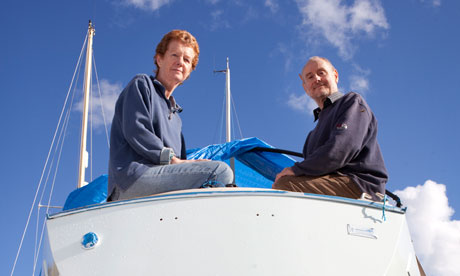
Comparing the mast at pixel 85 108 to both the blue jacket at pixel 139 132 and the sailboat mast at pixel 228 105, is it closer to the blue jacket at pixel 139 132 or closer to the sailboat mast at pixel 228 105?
the sailboat mast at pixel 228 105

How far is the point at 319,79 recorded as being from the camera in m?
2.64

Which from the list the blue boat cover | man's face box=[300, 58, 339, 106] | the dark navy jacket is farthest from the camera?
the blue boat cover

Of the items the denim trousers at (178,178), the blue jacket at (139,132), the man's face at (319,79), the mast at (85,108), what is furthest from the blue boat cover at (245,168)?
the mast at (85,108)

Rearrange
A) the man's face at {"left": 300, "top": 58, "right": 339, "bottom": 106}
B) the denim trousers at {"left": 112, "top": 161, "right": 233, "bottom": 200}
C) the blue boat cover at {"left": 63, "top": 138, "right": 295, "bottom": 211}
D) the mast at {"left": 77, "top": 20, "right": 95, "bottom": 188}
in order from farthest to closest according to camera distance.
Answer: the mast at {"left": 77, "top": 20, "right": 95, "bottom": 188}
the blue boat cover at {"left": 63, "top": 138, "right": 295, "bottom": 211}
the man's face at {"left": 300, "top": 58, "right": 339, "bottom": 106}
the denim trousers at {"left": 112, "top": 161, "right": 233, "bottom": 200}

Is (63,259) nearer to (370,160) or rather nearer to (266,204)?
(266,204)

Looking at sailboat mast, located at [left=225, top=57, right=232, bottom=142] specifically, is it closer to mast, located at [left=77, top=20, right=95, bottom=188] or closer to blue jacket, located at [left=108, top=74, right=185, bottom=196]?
mast, located at [left=77, top=20, right=95, bottom=188]

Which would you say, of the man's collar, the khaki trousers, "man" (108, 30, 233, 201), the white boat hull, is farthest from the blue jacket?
the man's collar

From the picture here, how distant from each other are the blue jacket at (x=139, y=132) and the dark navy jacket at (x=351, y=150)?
0.67 metres

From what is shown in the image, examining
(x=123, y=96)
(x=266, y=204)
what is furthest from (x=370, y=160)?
(x=123, y=96)

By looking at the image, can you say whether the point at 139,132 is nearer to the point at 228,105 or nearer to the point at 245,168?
the point at 245,168

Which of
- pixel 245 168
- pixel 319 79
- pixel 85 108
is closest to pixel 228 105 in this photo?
pixel 85 108

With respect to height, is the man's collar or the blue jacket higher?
the man's collar

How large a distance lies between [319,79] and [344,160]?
29.8 inches

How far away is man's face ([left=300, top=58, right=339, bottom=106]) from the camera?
8.63 ft
